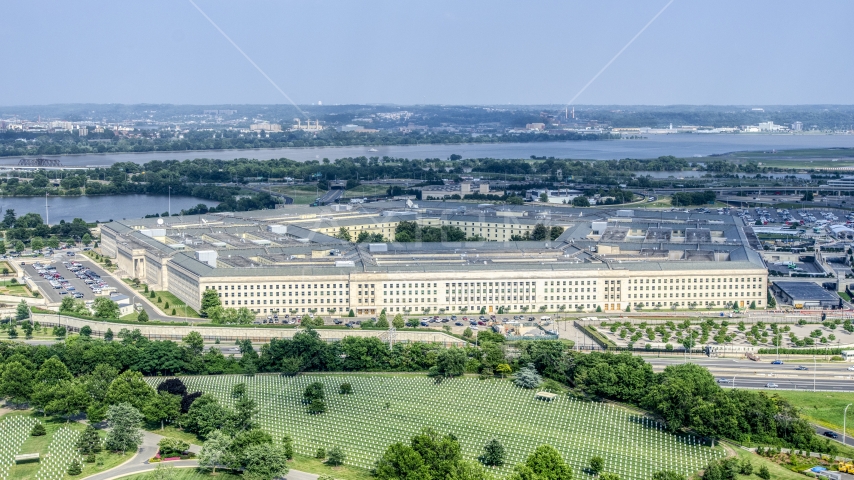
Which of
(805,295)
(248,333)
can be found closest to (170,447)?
(248,333)

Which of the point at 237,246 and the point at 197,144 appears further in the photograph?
the point at 197,144

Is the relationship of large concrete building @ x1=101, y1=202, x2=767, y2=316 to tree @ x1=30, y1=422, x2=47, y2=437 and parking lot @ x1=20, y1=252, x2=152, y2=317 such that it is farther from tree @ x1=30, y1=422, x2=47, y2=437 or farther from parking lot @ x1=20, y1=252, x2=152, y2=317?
tree @ x1=30, y1=422, x2=47, y2=437

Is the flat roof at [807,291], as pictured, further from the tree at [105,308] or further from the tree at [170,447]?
the tree at [170,447]

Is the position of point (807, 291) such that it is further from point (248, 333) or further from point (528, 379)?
point (248, 333)

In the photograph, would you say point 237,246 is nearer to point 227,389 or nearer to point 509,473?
point 227,389

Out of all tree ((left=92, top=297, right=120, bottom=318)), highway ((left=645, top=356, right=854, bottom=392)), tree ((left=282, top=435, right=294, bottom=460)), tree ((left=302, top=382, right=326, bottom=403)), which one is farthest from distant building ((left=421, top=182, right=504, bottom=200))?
tree ((left=282, top=435, right=294, bottom=460))

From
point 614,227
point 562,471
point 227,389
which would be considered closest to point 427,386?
point 227,389
